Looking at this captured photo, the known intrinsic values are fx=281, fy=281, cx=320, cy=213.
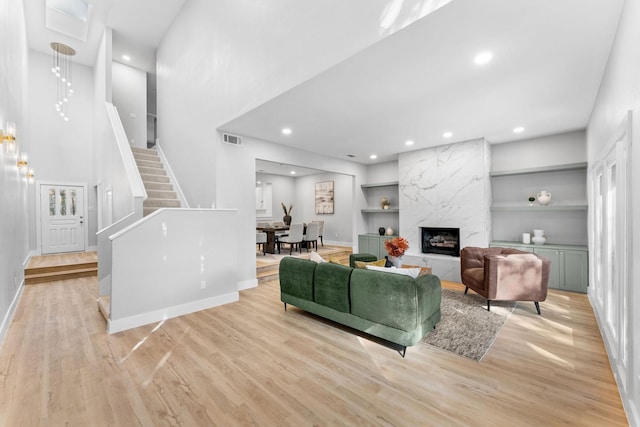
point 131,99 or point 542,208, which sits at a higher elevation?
point 131,99

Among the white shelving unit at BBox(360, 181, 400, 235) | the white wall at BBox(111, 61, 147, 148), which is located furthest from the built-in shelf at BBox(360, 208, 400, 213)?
the white wall at BBox(111, 61, 147, 148)

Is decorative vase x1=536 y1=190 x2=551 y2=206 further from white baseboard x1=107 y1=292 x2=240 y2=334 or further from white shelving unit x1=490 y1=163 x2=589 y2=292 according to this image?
white baseboard x1=107 y1=292 x2=240 y2=334

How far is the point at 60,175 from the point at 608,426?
36.9ft

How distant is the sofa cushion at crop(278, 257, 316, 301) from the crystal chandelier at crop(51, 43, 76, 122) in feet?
28.6

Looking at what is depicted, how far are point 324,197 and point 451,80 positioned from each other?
24.9 feet

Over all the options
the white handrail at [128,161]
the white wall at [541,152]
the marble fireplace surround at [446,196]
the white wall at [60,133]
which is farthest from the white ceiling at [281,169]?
the white wall at [60,133]

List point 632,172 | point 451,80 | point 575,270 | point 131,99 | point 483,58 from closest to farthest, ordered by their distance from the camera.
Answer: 1. point 632,172
2. point 483,58
3. point 451,80
4. point 575,270
5. point 131,99

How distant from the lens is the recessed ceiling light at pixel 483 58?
2612 millimetres

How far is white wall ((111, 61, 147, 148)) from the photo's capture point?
8.11 metres

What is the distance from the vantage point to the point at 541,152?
5.36 m

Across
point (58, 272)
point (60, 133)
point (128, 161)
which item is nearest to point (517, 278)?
point (128, 161)

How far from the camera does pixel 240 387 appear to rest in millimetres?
2279

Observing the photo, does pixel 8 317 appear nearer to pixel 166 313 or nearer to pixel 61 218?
pixel 166 313

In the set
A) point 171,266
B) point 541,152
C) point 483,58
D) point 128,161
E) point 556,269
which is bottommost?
point 556,269
